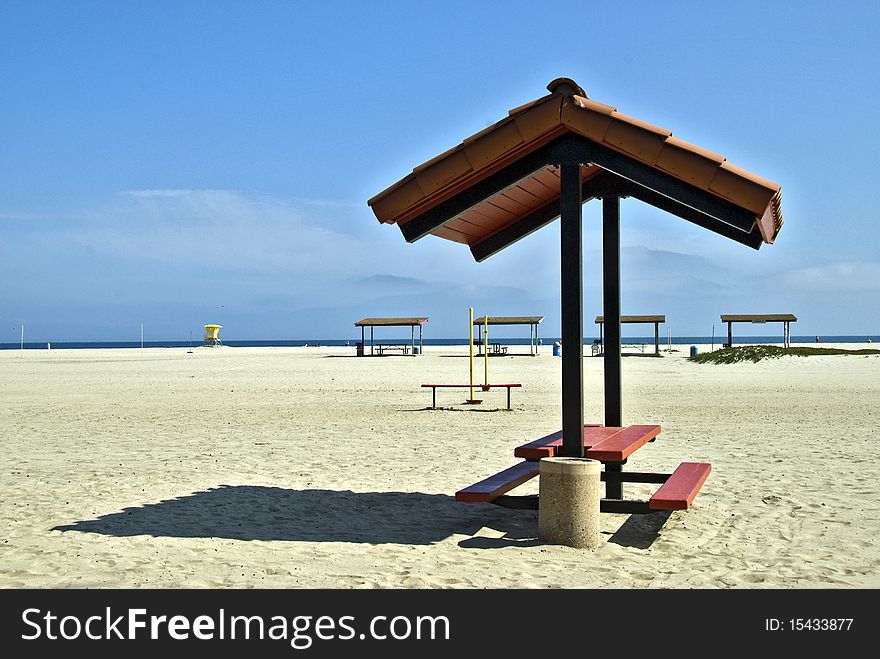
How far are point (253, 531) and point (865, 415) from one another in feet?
38.1

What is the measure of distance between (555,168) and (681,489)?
8.31ft

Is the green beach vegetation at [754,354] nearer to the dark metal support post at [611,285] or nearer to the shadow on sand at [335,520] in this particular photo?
the dark metal support post at [611,285]

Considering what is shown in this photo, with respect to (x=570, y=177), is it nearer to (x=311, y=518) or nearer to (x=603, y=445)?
(x=603, y=445)

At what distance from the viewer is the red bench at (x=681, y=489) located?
18.5 feet

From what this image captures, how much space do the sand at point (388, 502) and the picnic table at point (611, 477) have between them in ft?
0.85

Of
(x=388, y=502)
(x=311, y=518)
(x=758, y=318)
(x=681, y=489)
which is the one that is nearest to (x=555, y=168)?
(x=681, y=489)

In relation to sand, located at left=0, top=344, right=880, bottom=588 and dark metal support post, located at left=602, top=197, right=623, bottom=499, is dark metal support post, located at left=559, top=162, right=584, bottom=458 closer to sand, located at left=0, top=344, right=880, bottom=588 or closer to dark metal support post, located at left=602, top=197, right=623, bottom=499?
sand, located at left=0, top=344, right=880, bottom=588

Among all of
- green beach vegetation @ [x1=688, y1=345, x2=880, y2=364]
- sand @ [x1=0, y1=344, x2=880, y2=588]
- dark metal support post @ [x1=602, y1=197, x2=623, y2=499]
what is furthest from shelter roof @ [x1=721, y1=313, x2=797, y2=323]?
dark metal support post @ [x1=602, y1=197, x2=623, y2=499]

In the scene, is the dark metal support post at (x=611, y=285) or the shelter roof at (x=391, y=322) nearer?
the dark metal support post at (x=611, y=285)

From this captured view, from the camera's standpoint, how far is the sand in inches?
209

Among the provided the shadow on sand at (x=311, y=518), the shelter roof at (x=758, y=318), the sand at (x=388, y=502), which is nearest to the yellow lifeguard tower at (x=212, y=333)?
the shelter roof at (x=758, y=318)

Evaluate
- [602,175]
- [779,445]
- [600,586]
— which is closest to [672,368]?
[779,445]
